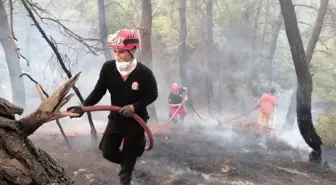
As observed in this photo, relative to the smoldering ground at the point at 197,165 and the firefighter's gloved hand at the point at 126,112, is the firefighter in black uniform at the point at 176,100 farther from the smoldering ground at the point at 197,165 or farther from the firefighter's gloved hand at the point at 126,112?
the firefighter's gloved hand at the point at 126,112

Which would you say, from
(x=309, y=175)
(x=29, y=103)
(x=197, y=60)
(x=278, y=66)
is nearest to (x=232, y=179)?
(x=309, y=175)

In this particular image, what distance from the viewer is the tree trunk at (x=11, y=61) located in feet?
47.3

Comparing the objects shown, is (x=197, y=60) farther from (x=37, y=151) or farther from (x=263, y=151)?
(x=37, y=151)

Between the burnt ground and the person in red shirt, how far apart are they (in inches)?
118

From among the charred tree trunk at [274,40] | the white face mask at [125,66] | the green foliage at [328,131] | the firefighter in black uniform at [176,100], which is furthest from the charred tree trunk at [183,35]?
the white face mask at [125,66]

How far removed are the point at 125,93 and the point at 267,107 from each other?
388 inches

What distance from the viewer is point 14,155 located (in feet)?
8.81

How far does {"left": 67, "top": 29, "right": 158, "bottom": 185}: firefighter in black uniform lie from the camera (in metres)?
4.15

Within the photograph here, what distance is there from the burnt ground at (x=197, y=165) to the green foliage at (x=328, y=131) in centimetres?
134

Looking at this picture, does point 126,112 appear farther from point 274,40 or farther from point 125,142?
point 274,40

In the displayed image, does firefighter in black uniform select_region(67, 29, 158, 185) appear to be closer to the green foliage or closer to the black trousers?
the black trousers

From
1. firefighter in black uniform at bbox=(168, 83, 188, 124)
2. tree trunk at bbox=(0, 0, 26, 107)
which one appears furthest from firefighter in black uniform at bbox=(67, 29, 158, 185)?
tree trunk at bbox=(0, 0, 26, 107)

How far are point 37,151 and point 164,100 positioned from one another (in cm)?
1959

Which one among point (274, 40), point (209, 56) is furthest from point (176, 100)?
point (274, 40)
